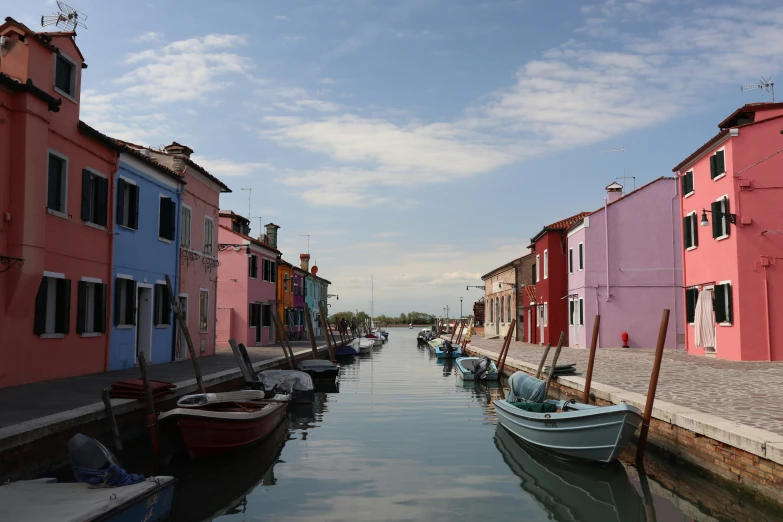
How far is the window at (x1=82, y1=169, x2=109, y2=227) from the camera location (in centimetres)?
1703

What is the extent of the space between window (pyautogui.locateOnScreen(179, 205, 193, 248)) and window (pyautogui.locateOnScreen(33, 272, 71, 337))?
27.2ft

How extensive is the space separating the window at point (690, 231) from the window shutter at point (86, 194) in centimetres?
2075

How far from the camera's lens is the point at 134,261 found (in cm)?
2002

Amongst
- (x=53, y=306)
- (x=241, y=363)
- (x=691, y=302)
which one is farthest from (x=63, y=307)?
(x=691, y=302)

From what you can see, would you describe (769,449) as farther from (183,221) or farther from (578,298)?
(578,298)

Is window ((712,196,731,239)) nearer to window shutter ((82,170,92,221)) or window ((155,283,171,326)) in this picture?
window ((155,283,171,326))

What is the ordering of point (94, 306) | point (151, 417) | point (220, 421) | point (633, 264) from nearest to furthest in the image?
point (220, 421) → point (151, 417) → point (94, 306) → point (633, 264)

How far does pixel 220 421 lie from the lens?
11.5 meters

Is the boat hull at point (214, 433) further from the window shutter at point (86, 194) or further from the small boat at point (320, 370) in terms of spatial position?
the small boat at point (320, 370)

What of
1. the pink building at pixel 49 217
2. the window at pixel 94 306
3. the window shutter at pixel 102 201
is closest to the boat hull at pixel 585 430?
the pink building at pixel 49 217

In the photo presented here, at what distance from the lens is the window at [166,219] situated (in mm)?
22203

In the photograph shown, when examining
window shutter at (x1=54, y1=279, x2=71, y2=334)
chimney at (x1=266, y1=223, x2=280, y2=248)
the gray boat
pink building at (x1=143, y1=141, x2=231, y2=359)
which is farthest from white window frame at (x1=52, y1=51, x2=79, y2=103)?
chimney at (x1=266, y1=223, x2=280, y2=248)

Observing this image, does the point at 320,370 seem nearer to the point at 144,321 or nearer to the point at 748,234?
the point at 144,321

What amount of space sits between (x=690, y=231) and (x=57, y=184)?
21.8 meters
